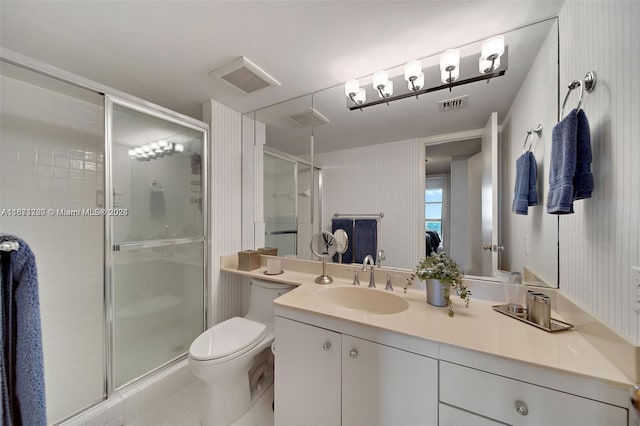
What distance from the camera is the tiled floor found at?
4.31 ft

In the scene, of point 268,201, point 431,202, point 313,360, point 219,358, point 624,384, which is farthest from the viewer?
point 268,201

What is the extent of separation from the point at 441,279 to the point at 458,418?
1.64 ft

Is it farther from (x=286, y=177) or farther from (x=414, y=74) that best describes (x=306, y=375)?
(x=414, y=74)

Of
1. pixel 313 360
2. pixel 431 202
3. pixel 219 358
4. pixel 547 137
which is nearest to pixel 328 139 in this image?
pixel 431 202

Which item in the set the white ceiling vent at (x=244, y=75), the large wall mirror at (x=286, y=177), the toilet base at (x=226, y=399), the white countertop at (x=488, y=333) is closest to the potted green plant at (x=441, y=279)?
the white countertop at (x=488, y=333)

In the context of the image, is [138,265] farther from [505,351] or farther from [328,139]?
[505,351]

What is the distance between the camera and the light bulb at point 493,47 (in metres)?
1.09

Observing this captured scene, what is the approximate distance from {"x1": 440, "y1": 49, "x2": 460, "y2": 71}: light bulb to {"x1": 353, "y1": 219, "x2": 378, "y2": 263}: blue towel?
949 mm

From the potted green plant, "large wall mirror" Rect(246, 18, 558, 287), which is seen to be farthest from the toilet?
the potted green plant

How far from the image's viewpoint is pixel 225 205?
6.19 ft

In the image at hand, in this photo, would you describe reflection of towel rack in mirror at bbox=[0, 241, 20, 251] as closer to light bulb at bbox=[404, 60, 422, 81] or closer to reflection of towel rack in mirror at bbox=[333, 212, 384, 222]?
reflection of towel rack in mirror at bbox=[333, 212, 384, 222]

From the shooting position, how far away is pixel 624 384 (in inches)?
22.5

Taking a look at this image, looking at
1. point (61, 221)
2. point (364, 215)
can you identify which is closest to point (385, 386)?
point (364, 215)

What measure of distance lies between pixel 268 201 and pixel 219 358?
4.09 ft
